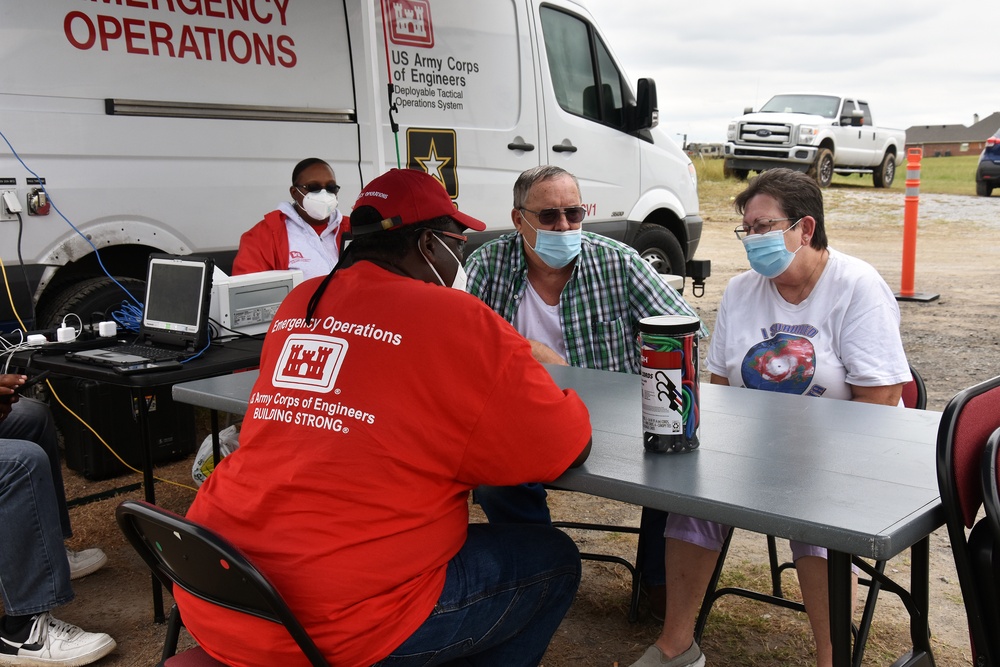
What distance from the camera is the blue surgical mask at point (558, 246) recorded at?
2.91 meters

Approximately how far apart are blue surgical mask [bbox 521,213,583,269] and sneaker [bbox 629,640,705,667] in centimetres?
119

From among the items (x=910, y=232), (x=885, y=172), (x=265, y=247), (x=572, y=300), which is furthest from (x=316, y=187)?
(x=885, y=172)

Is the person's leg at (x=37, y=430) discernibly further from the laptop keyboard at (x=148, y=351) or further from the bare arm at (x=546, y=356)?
the bare arm at (x=546, y=356)

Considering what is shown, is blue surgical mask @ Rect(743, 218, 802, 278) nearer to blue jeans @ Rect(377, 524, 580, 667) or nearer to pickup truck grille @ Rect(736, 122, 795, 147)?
blue jeans @ Rect(377, 524, 580, 667)

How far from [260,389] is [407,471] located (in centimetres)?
36

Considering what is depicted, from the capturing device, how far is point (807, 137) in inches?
646

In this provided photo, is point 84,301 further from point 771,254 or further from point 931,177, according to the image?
point 931,177

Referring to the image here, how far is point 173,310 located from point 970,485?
2.62 metres

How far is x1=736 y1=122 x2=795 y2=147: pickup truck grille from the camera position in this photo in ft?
54.1

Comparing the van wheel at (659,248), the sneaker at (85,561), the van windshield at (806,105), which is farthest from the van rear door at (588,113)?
the van windshield at (806,105)

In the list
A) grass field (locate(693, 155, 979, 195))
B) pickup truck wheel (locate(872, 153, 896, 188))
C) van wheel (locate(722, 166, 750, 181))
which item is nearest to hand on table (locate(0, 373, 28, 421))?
grass field (locate(693, 155, 979, 195))

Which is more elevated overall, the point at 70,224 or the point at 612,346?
the point at 70,224

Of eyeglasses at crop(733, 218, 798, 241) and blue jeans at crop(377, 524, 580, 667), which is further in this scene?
eyeglasses at crop(733, 218, 798, 241)

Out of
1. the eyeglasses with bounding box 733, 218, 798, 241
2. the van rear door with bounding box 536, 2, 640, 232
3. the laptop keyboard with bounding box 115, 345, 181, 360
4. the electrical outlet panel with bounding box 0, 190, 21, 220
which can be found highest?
the van rear door with bounding box 536, 2, 640, 232
